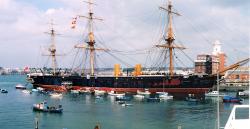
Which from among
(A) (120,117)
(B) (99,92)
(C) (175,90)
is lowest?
(A) (120,117)

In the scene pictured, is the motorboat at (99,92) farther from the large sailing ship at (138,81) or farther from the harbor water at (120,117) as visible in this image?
the harbor water at (120,117)

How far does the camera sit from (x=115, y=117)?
59531 millimetres

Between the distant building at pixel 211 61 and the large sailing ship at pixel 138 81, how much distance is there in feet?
177

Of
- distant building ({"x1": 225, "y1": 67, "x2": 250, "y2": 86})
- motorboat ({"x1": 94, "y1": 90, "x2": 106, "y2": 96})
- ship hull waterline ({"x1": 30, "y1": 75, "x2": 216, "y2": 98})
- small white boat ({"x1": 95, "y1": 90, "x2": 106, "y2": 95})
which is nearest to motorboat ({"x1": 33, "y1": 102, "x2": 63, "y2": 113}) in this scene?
motorboat ({"x1": 94, "y1": 90, "x2": 106, "y2": 96})

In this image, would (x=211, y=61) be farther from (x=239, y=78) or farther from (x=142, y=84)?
(x=142, y=84)

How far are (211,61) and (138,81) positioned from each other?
6585 centimetres

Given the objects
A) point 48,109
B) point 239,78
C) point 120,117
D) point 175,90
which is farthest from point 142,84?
point 239,78

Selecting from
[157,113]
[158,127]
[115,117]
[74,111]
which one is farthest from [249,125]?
[74,111]

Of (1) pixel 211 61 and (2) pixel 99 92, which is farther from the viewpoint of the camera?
(1) pixel 211 61

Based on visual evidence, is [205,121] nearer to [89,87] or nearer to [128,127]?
[128,127]

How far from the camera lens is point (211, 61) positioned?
164250mm

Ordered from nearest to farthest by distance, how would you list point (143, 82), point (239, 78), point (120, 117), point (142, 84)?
point (120, 117)
point (143, 82)
point (142, 84)
point (239, 78)

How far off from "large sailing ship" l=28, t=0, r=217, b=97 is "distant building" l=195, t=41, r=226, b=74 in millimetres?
53851

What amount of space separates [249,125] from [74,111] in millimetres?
55264
